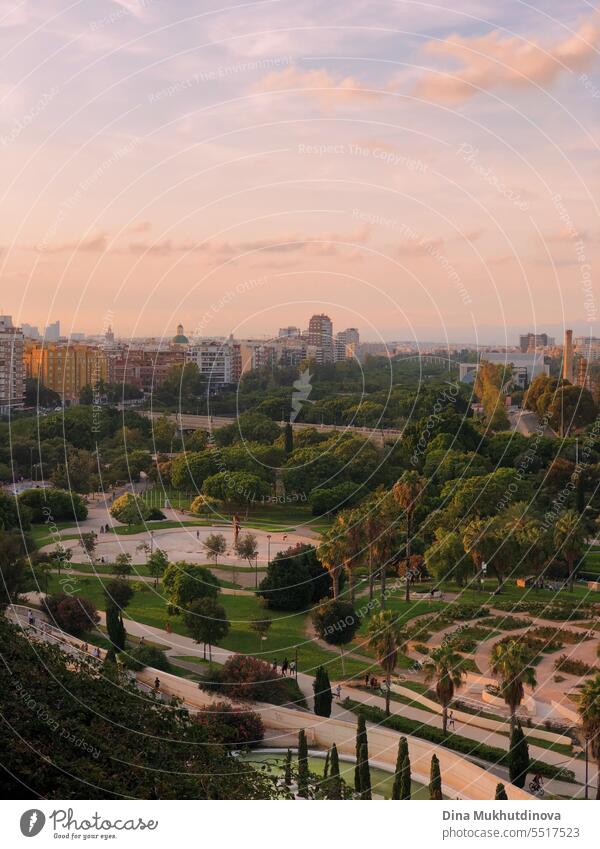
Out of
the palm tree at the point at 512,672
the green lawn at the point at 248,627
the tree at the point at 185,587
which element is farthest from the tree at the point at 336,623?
the palm tree at the point at 512,672

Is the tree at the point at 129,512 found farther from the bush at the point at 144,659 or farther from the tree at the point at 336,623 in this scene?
the bush at the point at 144,659

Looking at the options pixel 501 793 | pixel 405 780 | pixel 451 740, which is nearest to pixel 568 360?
pixel 451 740

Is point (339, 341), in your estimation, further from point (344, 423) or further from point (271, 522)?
point (271, 522)

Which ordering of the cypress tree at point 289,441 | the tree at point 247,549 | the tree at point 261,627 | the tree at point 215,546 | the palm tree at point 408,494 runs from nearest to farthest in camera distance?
1. the tree at point 261,627
2. the palm tree at point 408,494
3. the tree at point 247,549
4. the tree at point 215,546
5. the cypress tree at point 289,441

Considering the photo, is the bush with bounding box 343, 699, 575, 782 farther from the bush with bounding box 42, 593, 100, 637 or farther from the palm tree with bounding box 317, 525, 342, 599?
the bush with bounding box 42, 593, 100, 637

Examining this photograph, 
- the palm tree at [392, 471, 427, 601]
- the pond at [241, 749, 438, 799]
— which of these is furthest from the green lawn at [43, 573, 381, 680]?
the palm tree at [392, 471, 427, 601]

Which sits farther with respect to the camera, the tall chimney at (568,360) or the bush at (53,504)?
the tall chimney at (568,360)
